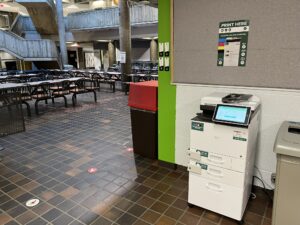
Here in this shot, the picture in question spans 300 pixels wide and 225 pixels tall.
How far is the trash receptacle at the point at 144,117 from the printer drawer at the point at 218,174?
1131 millimetres

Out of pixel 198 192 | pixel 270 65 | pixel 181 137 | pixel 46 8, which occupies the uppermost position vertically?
pixel 46 8

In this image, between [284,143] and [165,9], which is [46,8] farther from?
[284,143]

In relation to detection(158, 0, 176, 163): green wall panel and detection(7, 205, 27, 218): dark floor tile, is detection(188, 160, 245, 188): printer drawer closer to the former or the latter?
detection(158, 0, 176, 163): green wall panel

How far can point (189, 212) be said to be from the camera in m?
2.28

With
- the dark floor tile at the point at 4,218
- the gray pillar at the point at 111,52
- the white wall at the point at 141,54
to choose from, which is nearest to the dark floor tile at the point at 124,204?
the dark floor tile at the point at 4,218

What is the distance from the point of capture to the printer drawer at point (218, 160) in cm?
196

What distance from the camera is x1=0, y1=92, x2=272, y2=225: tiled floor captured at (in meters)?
2.21

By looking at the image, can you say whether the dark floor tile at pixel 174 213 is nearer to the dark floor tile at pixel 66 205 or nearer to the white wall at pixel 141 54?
the dark floor tile at pixel 66 205

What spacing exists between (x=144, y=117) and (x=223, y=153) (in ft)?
5.03

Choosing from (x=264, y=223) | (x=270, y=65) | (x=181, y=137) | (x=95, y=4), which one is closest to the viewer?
(x=264, y=223)

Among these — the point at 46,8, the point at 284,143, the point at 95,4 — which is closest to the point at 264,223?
the point at 284,143

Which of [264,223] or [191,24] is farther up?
[191,24]

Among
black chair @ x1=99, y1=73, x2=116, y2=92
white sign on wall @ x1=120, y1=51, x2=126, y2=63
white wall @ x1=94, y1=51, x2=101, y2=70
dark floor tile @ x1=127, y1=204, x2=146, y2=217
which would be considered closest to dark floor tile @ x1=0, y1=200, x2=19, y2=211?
dark floor tile @ x1=127, y1=204, x2=146, y2=217

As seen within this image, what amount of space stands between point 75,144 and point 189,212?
255 centimetres
